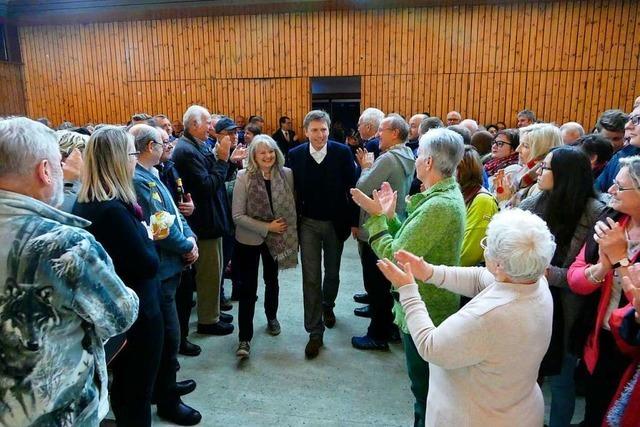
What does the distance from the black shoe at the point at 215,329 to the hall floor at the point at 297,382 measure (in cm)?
→ 6

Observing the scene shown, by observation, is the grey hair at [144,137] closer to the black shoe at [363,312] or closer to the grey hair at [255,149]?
the grey hair at [255,149]

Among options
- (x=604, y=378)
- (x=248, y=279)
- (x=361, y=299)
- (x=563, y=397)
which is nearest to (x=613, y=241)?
(x=604, y=378)

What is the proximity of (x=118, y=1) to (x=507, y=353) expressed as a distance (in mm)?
10796

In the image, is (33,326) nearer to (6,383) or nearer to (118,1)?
(6,383)

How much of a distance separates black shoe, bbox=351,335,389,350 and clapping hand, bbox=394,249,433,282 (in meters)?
1.74

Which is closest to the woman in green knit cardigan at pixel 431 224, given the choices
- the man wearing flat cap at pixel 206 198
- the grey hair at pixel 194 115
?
the man wearing flat cap at pixel 206 198

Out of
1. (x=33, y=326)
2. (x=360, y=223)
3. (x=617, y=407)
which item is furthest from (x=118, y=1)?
(x=617, y=407)

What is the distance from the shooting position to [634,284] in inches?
62.4

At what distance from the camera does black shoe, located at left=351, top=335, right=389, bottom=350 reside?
346cm

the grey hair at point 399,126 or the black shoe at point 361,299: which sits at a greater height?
the grey hair at point 399,126

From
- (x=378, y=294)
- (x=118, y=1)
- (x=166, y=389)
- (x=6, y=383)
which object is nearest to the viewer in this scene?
(x=6, y=383)

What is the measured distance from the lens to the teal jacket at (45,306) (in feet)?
4.03

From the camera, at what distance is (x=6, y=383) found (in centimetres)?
126

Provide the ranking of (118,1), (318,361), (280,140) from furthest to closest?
(118,1) < (280,140) < (318,361)
